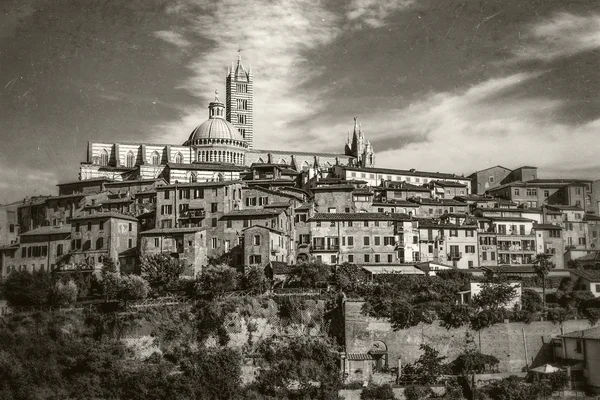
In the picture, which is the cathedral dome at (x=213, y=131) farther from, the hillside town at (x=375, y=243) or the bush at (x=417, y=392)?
the bush at (x=417, y=392)

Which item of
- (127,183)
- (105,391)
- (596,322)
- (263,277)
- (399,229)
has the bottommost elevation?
(105,391)

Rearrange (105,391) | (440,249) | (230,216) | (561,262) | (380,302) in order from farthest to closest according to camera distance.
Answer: (561,262), (440,249), (230,216), (380,302), (105,391)

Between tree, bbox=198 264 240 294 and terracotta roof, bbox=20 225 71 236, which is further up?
terracotta roof, bbox=20 225 71 236

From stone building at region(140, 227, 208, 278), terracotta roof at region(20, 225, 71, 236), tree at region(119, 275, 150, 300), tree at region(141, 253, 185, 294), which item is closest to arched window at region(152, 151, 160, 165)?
terracotta roof at region(20, 225, 71, 236)

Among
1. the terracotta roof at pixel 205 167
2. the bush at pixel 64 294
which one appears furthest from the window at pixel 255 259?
the terracotta roof at pixel 205 167

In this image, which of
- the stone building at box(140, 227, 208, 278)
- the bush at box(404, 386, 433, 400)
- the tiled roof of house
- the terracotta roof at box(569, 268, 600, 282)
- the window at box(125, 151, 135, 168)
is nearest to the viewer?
the bush at box(404, 386, 433, 400)

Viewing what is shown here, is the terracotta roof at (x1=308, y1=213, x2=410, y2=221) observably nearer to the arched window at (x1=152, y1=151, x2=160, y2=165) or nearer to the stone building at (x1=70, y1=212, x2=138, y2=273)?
the stone building at (x1=70, y1=212, x2=138, y2=273)

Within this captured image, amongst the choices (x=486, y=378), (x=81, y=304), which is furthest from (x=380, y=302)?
(x=81, y=304)

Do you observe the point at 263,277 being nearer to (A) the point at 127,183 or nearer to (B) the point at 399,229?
(B) the point at 399,229
